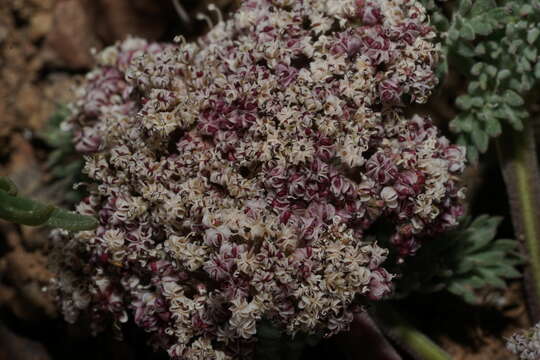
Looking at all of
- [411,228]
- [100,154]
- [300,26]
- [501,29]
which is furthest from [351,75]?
[100,154]

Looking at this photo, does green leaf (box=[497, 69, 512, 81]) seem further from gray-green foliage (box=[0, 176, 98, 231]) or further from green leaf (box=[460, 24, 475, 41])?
gray-green foliage (box=[0, 176, 98, 231])

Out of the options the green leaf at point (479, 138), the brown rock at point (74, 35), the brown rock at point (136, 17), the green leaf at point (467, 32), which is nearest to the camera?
the green leaf at point (467, 32)

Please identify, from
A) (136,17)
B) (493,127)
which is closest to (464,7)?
(493,127)

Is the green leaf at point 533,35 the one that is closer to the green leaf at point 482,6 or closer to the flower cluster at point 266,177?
the green leaf at point 482,6

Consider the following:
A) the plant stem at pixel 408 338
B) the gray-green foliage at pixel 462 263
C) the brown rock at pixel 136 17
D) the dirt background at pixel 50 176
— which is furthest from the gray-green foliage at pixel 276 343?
the brown rock at pixel 136 17

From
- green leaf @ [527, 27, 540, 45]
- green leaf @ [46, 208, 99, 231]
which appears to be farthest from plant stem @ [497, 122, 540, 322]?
green leaf @ [46, 208, 99, 231]

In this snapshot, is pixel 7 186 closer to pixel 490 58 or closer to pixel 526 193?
pixel 490 58
